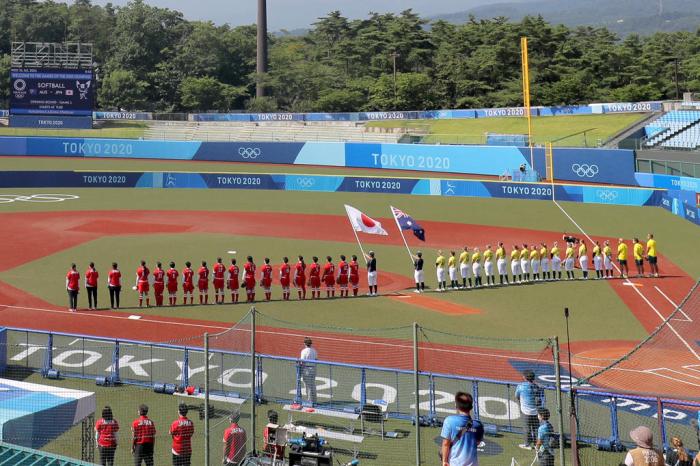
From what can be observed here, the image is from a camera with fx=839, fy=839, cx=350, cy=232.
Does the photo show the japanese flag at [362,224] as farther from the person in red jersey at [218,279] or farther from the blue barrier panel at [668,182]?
the blue barrier panel at [668,182]

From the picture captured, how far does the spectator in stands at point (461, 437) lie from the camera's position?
7.73 meters

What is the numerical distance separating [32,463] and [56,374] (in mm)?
8046

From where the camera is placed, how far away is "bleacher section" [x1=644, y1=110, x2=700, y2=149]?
54469mm

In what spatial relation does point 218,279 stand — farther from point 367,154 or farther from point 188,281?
point 367,154

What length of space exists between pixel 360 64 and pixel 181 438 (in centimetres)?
10090

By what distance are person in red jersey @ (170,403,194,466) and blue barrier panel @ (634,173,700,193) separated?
34803 mm

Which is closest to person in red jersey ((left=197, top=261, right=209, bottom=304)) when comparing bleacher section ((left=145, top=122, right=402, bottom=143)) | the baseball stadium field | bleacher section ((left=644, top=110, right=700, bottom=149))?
the baseball stadium field

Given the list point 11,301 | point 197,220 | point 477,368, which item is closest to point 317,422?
point 477,368

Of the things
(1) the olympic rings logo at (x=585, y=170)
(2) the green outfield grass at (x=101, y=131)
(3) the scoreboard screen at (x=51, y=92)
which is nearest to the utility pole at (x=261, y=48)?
(2) the green outfield grass at (x=101, y=131)

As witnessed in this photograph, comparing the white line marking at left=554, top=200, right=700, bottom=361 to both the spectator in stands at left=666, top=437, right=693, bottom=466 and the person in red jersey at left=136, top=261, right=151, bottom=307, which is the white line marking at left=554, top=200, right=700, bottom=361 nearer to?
the spectator in stands at left=666, top=437, right=693, bottom=466

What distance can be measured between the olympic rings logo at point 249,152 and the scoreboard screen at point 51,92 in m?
11.5

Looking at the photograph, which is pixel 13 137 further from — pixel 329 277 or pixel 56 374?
pixel 56 374

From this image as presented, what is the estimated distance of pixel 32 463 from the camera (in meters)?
9.59

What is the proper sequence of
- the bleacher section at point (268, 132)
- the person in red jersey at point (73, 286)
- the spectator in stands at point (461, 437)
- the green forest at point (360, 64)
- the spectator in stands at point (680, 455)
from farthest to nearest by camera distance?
1. the green forest at point (360, 64)
2. the bleacher section at point (268, 132)
3. the person in red jersey at point (73, 286)
4. the spectator in stands at point (680, 455)
5. the spectator in stands at point (461, 437)
